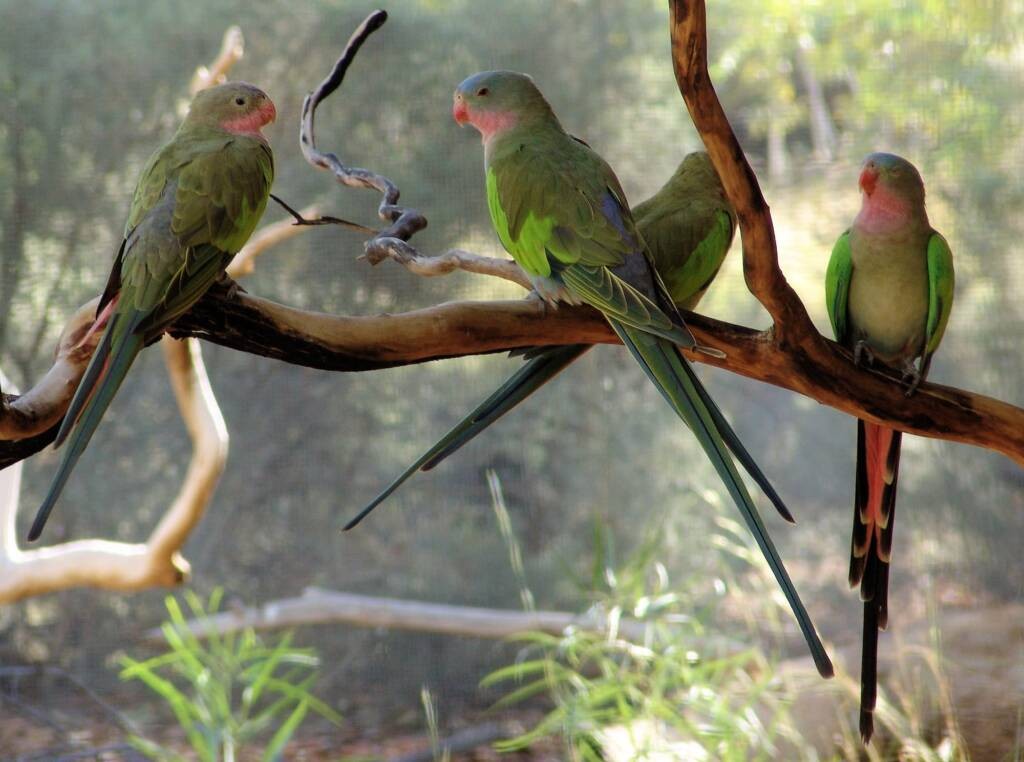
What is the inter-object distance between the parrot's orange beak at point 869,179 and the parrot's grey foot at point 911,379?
0.16 meters

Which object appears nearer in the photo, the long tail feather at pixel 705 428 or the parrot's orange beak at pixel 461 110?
the long tail feather at pixel 705 428

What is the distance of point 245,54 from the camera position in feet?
6.31

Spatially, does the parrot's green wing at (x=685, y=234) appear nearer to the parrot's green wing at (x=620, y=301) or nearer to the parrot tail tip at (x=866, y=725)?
the parrot's green wing at (x=620, y=301)

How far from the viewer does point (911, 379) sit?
829mm

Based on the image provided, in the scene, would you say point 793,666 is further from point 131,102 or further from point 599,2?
point 131,102

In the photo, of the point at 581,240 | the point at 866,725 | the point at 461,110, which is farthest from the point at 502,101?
the point at 866,725

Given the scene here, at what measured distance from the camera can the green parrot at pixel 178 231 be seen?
60 cm

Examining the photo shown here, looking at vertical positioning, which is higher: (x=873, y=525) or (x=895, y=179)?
(x=895, y=179)

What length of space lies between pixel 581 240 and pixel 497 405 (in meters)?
0.13

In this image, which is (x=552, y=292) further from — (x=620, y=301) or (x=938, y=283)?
(x=938, y=283)

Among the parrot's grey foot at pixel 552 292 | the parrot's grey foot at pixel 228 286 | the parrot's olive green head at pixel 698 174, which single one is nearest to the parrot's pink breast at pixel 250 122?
the parrot's grey foot at pixel 228 286

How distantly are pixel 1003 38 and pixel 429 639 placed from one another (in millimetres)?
1583

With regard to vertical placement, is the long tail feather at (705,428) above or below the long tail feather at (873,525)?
below

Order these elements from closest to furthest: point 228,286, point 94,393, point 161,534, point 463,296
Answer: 1. point 94,393
2. point 228,286
3. point 161,534
4. point 463,296
